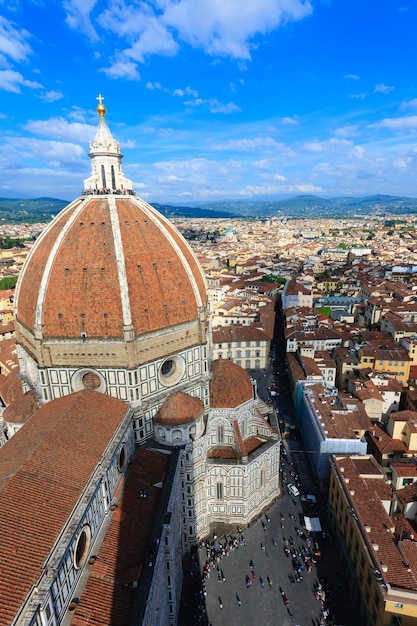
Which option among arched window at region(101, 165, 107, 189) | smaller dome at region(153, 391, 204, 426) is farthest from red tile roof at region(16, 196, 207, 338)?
→ smaller dome at region(153, 391, 204, 426)

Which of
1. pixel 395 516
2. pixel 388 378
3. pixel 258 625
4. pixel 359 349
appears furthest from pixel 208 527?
pixel 359 349

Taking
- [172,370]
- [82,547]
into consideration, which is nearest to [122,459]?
[82,547]

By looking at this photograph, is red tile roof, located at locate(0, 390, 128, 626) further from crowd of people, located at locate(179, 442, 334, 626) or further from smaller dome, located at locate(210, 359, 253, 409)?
crowd of people, located at locate(179, 442, 334, 626)

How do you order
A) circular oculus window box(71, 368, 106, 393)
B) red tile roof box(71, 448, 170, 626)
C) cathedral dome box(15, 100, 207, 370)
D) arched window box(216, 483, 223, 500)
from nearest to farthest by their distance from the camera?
red tile roof box(71, 448, 170, 626) < cathedral dome box(15, 100, 207, 370) < circular oculus window box(71, 368, 106, 393) < arched window box(216, 483, 223, 500)

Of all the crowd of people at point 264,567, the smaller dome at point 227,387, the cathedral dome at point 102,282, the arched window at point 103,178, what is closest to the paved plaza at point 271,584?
the crowd of people at point 264,567

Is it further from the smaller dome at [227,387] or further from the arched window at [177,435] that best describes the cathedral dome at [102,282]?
the arched window at [177,435]

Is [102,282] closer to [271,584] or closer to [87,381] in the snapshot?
[87,381]

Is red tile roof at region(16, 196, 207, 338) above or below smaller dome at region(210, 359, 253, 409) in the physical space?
above
